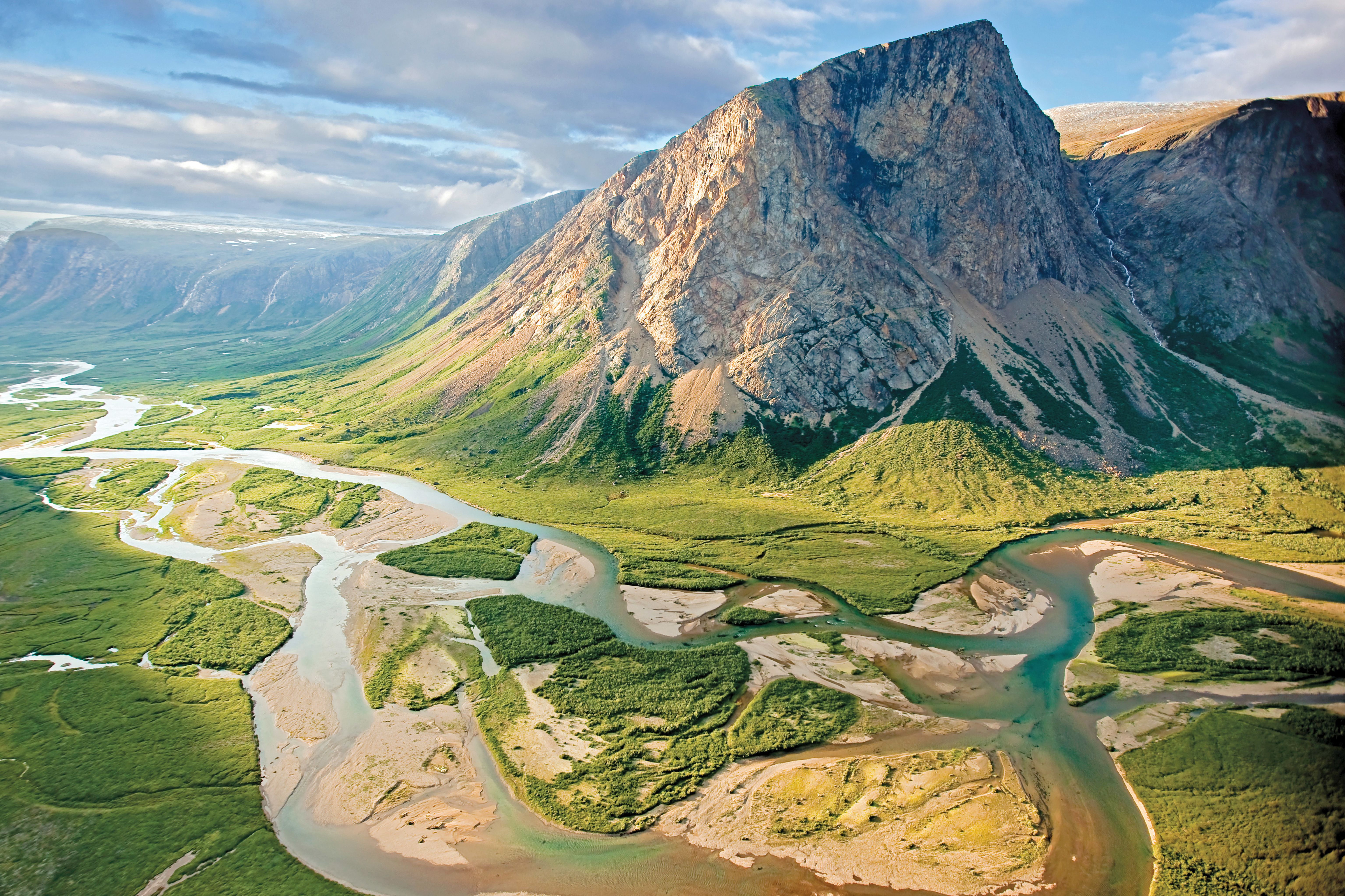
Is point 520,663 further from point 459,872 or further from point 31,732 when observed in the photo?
point 31,732

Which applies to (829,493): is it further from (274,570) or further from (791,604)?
(274,570)

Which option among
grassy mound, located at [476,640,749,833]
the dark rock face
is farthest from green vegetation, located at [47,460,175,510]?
the dark rock face

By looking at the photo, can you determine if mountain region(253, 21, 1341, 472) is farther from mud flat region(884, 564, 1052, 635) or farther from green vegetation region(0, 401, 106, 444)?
green vegetation region(0, 401, 106, 444)

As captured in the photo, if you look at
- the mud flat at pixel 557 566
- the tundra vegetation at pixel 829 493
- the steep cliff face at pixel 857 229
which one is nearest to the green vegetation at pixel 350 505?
the tundra vegetation at pixel 829 493

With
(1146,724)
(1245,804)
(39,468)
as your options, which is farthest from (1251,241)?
(39,468)

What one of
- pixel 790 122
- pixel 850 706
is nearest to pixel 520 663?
pixel 850 706

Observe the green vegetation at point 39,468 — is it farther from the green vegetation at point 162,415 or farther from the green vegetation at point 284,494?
the green vegetation at point 284,494
